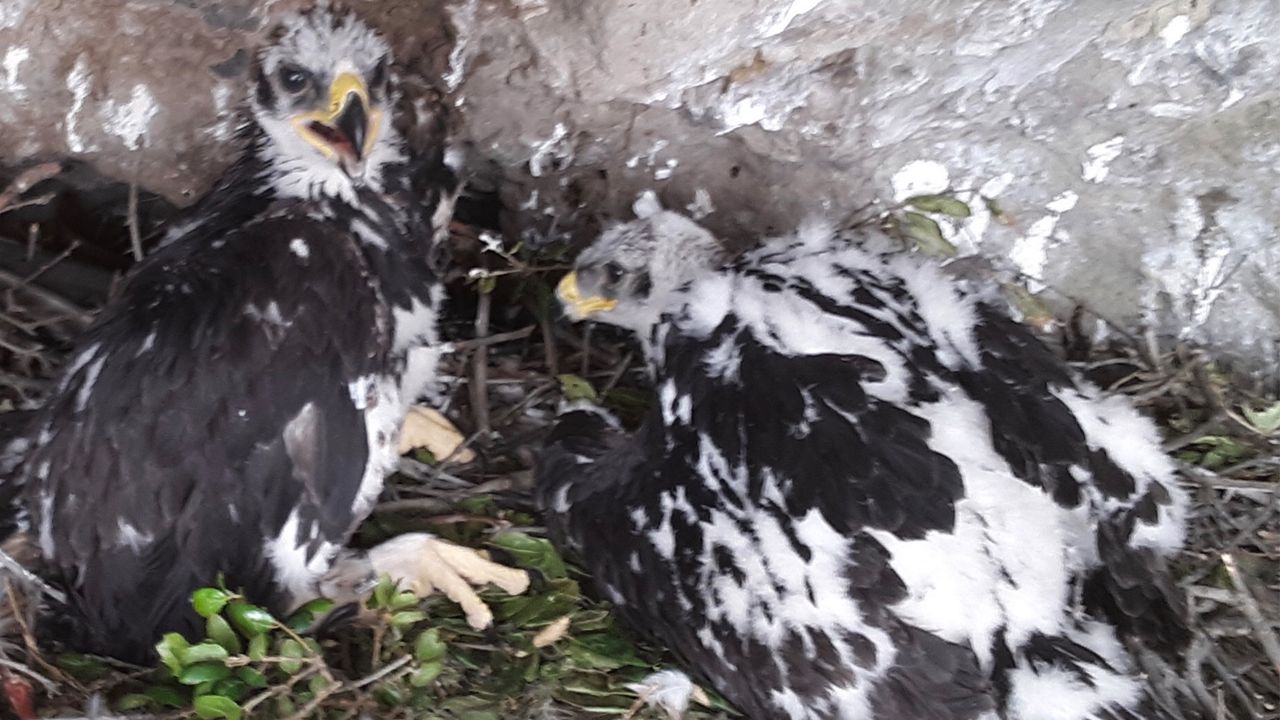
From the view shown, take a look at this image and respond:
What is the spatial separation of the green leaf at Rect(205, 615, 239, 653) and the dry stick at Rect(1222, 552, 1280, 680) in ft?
5.11

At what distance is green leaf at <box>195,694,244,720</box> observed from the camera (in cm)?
130

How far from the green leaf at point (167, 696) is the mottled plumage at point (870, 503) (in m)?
0.66

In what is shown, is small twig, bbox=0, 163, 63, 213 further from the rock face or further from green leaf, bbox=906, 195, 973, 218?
green leaf, bbox=906, 195, 973, 218

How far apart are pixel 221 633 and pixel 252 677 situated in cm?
8

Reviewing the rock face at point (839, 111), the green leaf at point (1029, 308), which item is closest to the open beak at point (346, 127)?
the rock face at point (839, 111)

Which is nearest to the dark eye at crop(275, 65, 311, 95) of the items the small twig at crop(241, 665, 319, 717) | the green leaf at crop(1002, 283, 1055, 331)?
the small twig at crop(241, 665, 319, 717)

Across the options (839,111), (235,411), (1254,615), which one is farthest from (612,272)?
(1254,615)

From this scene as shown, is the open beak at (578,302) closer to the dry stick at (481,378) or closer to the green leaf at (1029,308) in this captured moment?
the dry stick at (481,378)

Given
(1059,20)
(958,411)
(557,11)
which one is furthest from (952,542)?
(557,11)

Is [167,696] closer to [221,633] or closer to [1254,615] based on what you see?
[221,633]

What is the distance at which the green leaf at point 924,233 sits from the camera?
5.81ft

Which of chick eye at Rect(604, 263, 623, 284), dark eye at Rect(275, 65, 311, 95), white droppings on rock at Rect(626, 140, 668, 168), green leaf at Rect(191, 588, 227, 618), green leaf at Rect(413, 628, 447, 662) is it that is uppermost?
dark eye at Rect(275, 65, 311, 95)

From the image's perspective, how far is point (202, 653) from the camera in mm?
1337

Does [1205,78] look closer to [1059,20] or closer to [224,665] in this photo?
[1059,20]
